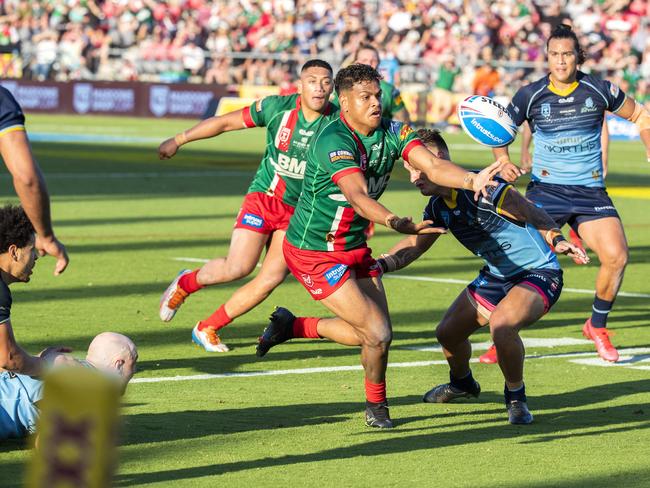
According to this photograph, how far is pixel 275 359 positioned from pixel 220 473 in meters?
3.47

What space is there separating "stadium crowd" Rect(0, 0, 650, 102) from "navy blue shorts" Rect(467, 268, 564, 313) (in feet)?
103

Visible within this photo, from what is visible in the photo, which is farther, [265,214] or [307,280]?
[265,214]

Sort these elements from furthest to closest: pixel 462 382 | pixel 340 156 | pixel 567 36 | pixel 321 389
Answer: pixel 567 36 → pixel 321 389 → pixel 462 382 → pixel 340 156

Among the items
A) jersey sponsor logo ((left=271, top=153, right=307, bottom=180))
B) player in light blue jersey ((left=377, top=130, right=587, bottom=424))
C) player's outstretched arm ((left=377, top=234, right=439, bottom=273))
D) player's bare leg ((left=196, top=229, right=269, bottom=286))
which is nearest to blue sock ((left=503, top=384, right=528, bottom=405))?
player in light blue jersey ((left=377, top=130, right=587, bottom=424))

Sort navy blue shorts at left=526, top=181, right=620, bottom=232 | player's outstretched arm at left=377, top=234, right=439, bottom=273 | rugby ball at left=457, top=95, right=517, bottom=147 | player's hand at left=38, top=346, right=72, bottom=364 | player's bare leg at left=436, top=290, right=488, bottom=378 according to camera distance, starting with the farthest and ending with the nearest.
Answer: navy blue shorts at left=526, top=181, right=620, bottom=232
rugby ball at left=457, top=95, right=517, bottom=147
player's bare leg at left=436, top=290, right=488, bottom=378
player's outstretched arm at left=377, top=234, right=439, bottom=273
player's hand at left=38, top=346, right=72, bottom=364

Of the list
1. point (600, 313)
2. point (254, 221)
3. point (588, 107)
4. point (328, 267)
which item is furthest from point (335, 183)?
point (588, 107)

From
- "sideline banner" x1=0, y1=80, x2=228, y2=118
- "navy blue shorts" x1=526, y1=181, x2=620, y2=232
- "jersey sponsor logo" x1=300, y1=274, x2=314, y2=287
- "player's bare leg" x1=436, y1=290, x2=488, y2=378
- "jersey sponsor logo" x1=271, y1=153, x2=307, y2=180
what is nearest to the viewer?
"jersey sponsor logo" x1=300, y1=274, x2=314, y2=287

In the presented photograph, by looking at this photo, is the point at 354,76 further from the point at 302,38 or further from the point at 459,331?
the point at 302,38

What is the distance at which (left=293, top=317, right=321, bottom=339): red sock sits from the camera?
7613 mm

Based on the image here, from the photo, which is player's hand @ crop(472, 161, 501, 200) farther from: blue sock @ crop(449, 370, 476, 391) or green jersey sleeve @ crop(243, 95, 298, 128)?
green jersey sleeve @ crop(243, 95, 298, 128)

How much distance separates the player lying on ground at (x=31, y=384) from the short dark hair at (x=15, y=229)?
0.54 metres

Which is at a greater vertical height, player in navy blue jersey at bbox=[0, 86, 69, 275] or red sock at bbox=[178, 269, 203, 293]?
player in navy blue jersey at bbox=[0, 86, 69, 275]

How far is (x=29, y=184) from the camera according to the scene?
4.94m

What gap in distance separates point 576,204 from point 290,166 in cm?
221
